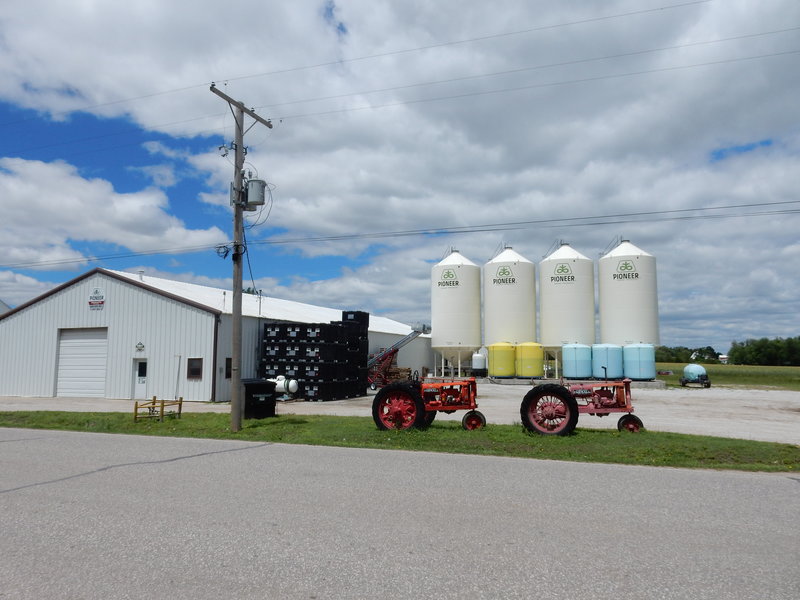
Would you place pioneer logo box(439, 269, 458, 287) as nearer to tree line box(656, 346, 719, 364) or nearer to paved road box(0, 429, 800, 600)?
paved road box(0, 429, 800, 600)

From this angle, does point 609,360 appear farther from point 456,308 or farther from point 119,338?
point 119,338

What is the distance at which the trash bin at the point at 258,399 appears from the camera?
660 inches

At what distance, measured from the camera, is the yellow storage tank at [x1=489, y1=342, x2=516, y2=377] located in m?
40.9

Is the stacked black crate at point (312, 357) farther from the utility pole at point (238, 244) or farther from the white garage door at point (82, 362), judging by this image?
the utility pole at point (238, 244)

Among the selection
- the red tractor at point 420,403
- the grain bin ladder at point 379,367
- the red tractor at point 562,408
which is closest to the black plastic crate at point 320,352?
the grain bin ladder at point 379,367

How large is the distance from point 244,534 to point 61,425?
13.1m

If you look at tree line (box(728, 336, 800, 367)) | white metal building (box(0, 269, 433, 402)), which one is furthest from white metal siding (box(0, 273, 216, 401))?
tree line (box(728, 336, 800, 367))

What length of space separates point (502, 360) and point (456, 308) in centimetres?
546

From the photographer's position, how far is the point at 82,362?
27.6m

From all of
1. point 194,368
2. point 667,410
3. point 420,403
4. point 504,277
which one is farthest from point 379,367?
point 420,403

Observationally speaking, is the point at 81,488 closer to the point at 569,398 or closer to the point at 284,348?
the point at 569,398

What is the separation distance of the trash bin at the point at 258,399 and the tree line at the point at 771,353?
119 metres

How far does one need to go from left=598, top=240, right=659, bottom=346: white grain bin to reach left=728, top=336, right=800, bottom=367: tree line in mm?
89131

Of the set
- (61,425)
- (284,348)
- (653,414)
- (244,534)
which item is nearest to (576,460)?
(244,534)
